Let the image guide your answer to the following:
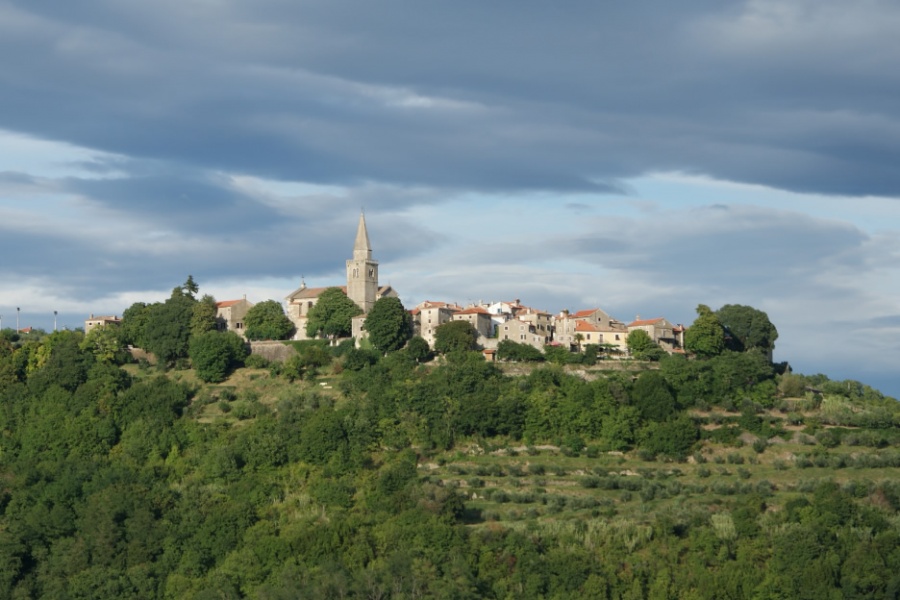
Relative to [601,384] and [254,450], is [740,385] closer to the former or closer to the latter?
[601,384]

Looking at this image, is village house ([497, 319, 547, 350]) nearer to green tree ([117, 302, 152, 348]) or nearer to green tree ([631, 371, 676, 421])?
green tree ([631, 371, 676, 421])

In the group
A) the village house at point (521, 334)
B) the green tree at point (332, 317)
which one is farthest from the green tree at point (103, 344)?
the village house at point (521, 334)

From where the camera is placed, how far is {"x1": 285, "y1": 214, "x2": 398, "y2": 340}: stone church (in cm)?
9206

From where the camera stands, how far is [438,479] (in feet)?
230

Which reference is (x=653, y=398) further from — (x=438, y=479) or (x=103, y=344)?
(x=103, y=344)

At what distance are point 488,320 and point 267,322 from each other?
1274cm

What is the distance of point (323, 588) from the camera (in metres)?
57.8

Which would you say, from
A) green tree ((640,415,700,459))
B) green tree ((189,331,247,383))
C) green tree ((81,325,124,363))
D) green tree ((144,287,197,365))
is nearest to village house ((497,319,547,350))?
green tree ((640,415,700,459))

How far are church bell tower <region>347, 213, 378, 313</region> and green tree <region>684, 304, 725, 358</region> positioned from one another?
18562mm

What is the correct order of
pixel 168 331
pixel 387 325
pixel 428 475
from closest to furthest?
pixel 428 475, pixel 387 325, pixel 168 331

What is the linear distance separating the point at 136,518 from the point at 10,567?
214 inches

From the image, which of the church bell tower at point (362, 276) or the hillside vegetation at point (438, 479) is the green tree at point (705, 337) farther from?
the church bell tower at point (362, 276)

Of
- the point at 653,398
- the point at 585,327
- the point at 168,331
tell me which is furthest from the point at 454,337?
the point at 168,331

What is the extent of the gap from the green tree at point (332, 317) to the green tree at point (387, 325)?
2.86m
